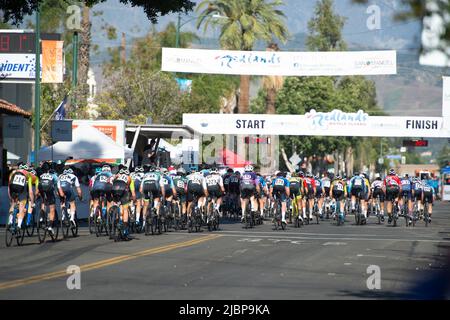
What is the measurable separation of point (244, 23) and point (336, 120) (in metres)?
10.8

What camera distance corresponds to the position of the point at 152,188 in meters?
27.5

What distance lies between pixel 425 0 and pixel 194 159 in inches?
1588

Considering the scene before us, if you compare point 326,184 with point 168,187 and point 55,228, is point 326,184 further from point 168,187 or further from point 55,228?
point 55,228

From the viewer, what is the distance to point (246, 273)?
17.1 meters

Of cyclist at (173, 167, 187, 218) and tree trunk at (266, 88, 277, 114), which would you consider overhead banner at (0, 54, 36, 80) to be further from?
tree trunk at (266, 88, 277, 114)

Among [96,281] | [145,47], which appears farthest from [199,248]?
[145,47]

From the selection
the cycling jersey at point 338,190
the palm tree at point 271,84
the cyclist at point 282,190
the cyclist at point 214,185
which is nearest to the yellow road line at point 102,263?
the cyclist at point 214,185

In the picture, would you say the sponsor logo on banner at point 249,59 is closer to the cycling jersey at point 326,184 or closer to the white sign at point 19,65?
the white sign at point 19,65

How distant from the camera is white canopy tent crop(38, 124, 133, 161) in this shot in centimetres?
3734

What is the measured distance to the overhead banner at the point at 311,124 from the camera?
55.0 m

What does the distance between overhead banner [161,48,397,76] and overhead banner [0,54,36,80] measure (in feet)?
41.0

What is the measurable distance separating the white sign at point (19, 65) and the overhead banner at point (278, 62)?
1249 cm

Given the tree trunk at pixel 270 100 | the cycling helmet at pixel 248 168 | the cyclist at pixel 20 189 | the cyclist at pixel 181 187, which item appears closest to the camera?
the cyclist at pixel 20 189
